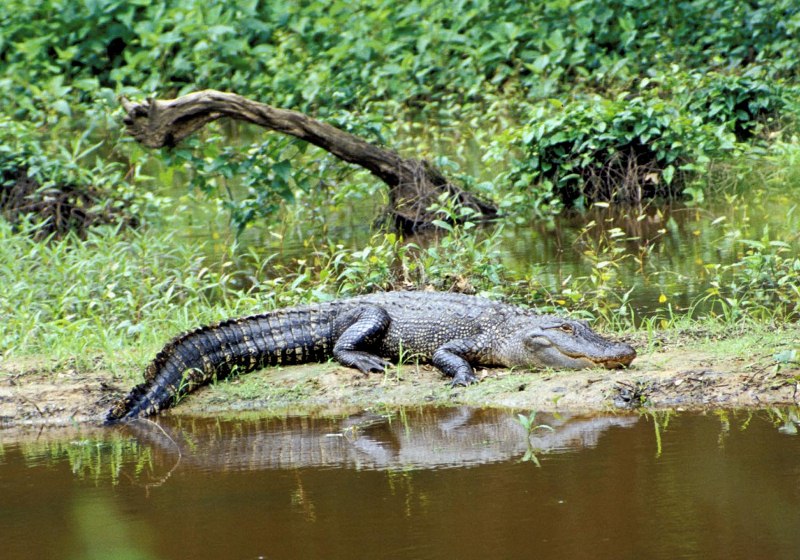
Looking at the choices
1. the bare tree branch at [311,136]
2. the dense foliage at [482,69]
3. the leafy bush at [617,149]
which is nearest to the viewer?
the bare tree branch at [311,136]

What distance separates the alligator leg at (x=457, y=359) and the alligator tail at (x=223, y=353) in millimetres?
788

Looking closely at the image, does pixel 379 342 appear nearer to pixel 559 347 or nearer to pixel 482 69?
pixel 559 347

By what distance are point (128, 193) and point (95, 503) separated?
283 inches

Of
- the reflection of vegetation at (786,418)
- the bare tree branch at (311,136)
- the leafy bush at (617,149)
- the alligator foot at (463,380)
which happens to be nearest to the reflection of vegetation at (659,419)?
the reflection of vegetation at (786,418)

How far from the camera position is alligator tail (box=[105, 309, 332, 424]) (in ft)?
21.4

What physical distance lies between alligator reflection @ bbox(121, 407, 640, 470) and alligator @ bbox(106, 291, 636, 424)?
452 millimetres

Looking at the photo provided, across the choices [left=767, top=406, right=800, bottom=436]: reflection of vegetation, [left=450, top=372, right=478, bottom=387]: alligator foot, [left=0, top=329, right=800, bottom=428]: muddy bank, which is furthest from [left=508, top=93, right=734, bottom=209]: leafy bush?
[left=767, top=406, right=800, bottom=436]: reflection of vegetation

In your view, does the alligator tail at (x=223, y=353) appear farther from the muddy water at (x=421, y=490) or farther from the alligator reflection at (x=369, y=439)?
the muddy water at (x=421, y=490)

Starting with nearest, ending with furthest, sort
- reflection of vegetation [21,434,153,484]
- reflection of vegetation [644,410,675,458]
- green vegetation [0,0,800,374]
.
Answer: reflection of vegetation [644,410,675,458], reflection of vegetation [21,434,153,484], green vegetation [0,0,800,374]

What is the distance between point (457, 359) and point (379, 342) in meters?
0.68

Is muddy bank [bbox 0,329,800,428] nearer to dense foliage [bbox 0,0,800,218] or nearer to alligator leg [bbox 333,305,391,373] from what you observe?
alligator leg [bbox 333,305,391,373]

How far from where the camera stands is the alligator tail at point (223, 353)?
6508 millimetres

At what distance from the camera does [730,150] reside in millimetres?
11820

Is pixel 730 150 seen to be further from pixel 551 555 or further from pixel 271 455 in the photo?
pixel 551 555
